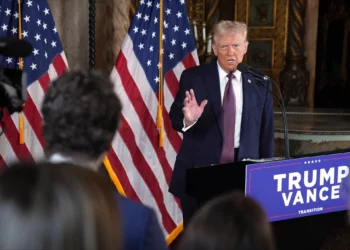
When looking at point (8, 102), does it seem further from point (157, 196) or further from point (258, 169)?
point (157, 196)

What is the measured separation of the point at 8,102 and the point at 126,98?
1587 mm

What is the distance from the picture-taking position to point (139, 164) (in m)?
3.68

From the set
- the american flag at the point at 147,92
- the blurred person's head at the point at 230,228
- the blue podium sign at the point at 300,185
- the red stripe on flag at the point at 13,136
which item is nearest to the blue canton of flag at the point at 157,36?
the american flag at the point at 147,92

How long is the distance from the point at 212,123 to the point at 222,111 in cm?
8

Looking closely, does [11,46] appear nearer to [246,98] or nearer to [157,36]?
[246,98]

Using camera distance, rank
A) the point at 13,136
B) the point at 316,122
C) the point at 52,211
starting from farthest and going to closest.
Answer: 1. the point at 316,122
2. the point at 13,136
3. the point at 52,211

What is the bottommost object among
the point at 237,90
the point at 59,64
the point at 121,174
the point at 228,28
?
the point at 121,174

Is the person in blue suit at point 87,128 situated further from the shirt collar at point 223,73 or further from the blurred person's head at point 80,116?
the shirt collar at point 223,73

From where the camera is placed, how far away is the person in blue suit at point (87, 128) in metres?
1.25

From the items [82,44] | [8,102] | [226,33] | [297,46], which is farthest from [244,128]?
[297,46]

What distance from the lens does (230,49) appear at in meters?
2.88

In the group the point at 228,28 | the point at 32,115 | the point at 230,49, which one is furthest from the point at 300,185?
the point at 32,115

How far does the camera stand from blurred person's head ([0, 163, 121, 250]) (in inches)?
31.8

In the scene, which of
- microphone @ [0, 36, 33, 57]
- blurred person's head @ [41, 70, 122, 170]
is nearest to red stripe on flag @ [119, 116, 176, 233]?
microphone @ [0, 36, 33, 57]
